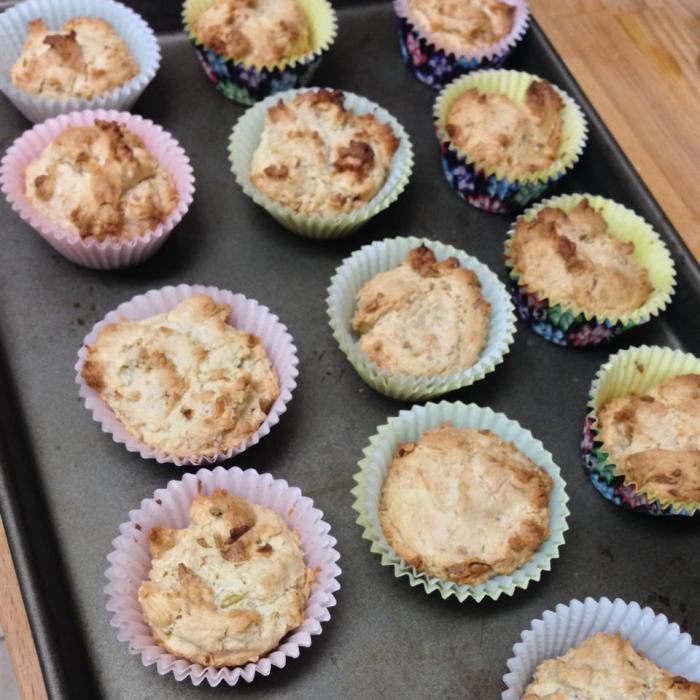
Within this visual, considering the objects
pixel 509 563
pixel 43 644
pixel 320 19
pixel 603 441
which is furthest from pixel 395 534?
pixel 320 19

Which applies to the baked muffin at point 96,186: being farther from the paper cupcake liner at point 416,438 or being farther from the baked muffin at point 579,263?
→ the baked muffin at point 579,263

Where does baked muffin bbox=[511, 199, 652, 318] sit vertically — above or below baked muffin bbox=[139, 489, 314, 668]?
above

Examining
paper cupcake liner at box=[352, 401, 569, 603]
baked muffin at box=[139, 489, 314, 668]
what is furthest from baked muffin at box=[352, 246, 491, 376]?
baked muffin at box=[139, 489, 314, 668]

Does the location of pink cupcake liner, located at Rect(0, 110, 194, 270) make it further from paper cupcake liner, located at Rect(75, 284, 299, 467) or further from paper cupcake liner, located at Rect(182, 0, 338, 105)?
paper cupcake liner, located at Rect(182, 0, 338, 105)

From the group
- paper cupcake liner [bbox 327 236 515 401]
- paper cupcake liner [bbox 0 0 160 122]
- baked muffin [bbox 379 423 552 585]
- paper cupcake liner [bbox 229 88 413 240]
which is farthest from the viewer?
paper cupcake liner [bbox 0 0 160 122]

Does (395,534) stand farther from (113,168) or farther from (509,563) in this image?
(113,168)

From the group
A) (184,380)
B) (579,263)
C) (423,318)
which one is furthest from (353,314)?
(579,263)
